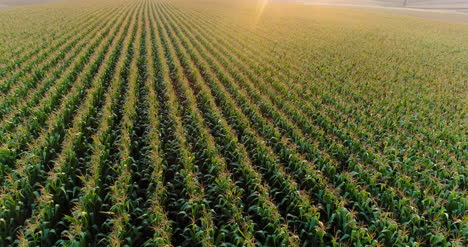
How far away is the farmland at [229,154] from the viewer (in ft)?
12.7

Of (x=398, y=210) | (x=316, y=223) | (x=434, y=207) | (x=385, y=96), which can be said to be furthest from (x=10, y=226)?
(x=385, y=96)

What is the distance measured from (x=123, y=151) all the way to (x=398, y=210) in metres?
5.12

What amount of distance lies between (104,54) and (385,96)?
42.2 ft

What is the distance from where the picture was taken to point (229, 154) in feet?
19.5

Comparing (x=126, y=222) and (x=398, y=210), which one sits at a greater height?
(x=126, y=222)

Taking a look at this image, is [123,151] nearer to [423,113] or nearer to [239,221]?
[239,221]

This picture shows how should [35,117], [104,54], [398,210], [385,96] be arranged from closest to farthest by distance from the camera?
1. [398,210]
2. [35,117]
3. [385,96]
4. [104,54]

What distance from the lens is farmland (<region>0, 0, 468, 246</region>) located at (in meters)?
3.86

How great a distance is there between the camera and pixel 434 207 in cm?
410

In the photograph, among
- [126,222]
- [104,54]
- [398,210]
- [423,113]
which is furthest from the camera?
[104,54]

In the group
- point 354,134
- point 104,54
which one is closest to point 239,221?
point 354,134

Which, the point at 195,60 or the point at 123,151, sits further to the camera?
the point at 195,60

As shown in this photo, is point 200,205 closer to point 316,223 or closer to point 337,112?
point 316,223

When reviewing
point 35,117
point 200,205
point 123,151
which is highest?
point 35,117
